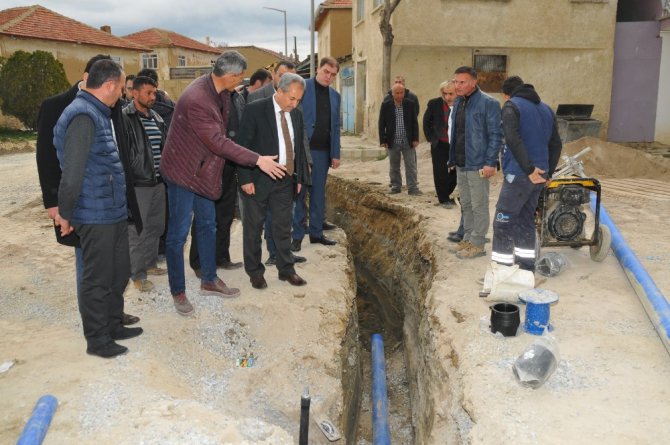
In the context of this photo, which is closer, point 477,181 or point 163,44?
point 477,181

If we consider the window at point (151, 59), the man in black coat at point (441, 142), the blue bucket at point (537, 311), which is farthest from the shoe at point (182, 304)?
the window at point (151, 59)

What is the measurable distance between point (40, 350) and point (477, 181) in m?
4.22

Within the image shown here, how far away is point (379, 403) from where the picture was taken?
4375 millimetres

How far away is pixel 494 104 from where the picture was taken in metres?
5.53

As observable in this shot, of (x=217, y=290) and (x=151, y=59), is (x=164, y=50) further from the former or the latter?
(x=217, y=290)

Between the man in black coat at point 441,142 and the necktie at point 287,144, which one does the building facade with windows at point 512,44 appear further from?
the necktie at point 287,144

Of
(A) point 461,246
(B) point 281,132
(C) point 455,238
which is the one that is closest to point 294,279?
(B) point 281,132

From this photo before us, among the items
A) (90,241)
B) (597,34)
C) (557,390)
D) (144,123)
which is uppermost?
(597,34)

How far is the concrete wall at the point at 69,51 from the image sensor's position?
25.8m

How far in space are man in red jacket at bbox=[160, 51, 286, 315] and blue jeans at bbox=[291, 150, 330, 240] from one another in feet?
5.85

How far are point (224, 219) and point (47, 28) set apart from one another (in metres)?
28.5

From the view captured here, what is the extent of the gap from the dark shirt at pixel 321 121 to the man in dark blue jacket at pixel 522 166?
6.43ft

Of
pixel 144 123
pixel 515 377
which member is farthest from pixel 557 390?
pixel 144 123

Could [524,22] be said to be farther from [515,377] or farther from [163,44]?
[163,44]
